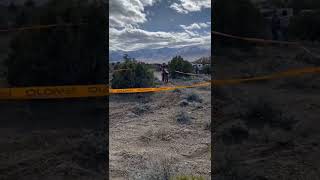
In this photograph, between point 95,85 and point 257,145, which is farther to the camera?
point 95,85

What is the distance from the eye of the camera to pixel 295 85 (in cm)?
1052

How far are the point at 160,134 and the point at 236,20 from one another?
5.47 m

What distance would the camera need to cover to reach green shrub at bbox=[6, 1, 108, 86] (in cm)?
971

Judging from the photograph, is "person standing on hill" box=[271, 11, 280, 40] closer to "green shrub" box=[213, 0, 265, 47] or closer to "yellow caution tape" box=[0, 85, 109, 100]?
"green shrub" box=[213, 0, 265, 47]

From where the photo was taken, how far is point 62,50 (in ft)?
32.6

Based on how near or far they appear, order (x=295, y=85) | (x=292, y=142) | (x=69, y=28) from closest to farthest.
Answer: (x=292, y=142), (x=69, y=28), (x=295, y=85)

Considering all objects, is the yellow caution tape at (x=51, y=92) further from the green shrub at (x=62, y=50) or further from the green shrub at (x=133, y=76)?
the green shrub at (x=133, y=76)

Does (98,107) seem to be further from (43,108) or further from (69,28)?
(69,28)

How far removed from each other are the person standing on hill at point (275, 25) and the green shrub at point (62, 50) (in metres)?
5.40

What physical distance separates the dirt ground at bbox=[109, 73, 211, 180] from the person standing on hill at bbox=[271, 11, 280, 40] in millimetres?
2857

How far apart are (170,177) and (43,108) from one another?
4.62 m

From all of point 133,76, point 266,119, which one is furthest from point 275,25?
point 266,119

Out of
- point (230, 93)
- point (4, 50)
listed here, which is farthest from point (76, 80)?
point (230, 93)

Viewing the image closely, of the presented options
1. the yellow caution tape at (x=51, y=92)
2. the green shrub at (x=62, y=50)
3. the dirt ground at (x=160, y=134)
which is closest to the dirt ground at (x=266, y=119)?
the dirt ground at (x=160, y=134)
